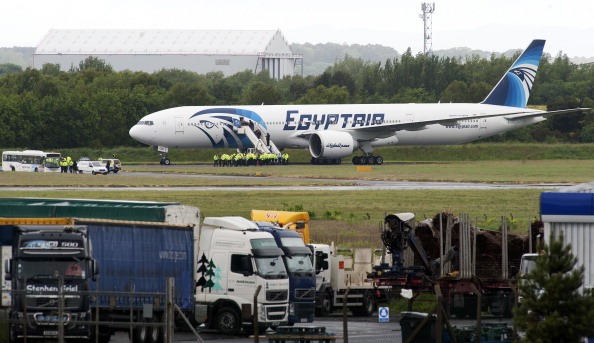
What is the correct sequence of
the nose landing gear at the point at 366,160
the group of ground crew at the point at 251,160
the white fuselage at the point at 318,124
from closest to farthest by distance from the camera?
1. the white fuselage at the point at 318,124
2. the group of ground crew at the point at 251,160
3. the nose landing gear at the point at 366,160

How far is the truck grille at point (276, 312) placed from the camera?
25750mm

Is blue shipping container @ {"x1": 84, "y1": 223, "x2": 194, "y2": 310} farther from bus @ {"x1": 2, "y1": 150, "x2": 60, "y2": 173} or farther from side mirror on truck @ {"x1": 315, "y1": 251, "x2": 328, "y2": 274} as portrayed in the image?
bus @ {"x1": 2, "y1": 150, "x2": 60, "y2": 173}

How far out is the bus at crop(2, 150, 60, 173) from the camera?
95688 millimetres

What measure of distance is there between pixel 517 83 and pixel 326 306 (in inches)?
2857

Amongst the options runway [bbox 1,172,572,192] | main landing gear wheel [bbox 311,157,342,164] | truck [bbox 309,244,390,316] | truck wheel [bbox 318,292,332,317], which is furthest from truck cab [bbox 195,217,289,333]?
main landing gear wheel [bbox 311,157,342,164]

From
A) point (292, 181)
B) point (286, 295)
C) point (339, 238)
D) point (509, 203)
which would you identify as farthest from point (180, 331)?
point (292, 181)

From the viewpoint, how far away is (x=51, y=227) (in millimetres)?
22250

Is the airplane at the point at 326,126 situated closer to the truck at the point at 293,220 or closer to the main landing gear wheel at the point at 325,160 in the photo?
the main landing gear wheel at the point at 325,160

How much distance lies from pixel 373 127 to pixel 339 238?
1925 inches

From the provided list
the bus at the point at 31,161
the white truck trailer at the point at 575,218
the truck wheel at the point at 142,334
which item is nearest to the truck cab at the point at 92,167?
the bus at the point at 31,161

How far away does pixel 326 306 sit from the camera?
30.9 meters

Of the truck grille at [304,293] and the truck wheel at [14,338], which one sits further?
the truck grille at [304,293]

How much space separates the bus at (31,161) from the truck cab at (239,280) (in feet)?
233

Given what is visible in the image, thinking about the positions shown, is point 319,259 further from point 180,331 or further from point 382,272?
point 180,331
